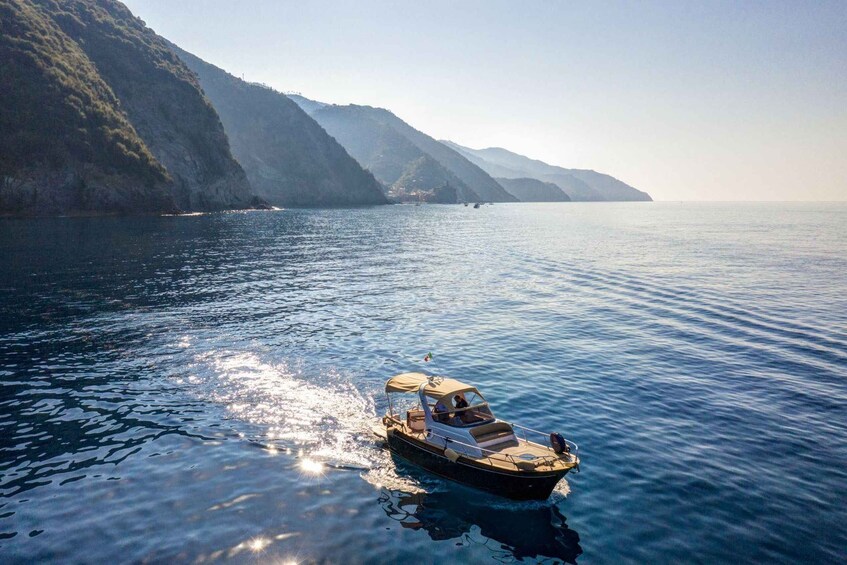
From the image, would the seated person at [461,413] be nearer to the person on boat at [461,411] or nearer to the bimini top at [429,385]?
the person on boat at [461,411]

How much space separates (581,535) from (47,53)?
5408 inches

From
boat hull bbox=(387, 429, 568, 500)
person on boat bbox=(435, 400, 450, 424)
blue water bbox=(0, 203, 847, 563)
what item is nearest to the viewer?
blue water bbox=(0, 203, 847, 563)

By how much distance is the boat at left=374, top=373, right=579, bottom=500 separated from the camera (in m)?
16.3

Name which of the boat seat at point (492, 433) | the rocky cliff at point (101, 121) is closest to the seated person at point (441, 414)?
the boat seat at point (492, 433)

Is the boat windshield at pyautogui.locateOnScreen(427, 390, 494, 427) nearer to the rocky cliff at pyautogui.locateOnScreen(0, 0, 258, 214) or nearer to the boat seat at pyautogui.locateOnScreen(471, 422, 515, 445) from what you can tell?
the boat seat at pyautogui.locateOnScreen(471, 422, 515, 445)

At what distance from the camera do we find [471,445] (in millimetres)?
Answer: 17922

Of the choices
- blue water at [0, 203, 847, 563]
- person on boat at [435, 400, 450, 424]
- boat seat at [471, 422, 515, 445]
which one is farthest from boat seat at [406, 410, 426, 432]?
boat seat at [471, 422, 515, 445]

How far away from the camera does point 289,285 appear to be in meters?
49.5

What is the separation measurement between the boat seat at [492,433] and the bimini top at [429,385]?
169 cm

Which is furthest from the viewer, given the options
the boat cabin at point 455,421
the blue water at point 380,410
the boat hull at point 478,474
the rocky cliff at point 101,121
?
the rocky cliff at point 101,121

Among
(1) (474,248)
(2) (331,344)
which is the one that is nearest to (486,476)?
(2) (331,344)

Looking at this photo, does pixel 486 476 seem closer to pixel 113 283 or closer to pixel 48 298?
pixel 48 298

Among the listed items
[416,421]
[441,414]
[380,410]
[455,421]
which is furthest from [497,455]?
[380,410]

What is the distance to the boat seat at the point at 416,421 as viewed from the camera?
20.2 m
